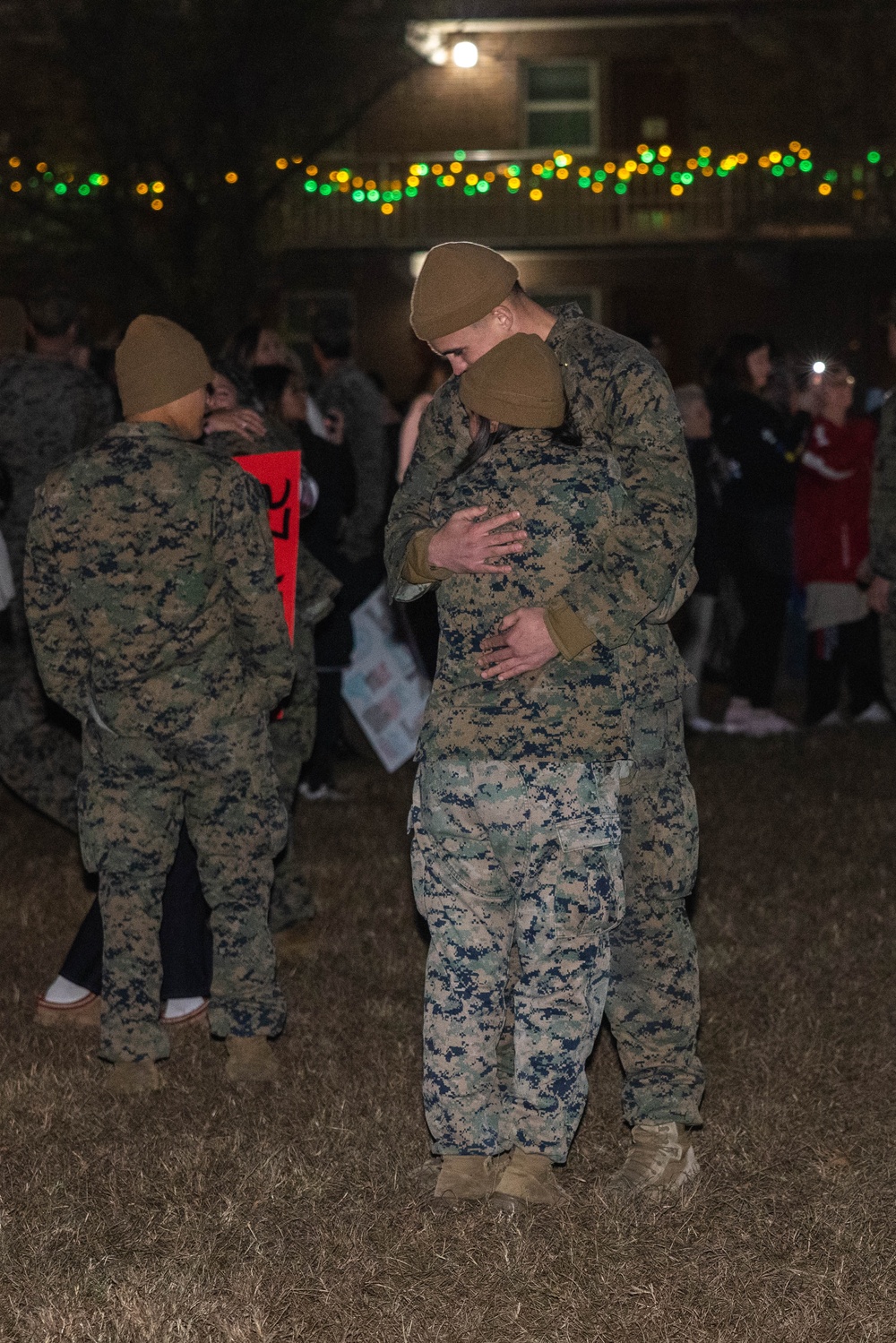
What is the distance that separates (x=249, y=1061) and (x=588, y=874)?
1616 millimetres

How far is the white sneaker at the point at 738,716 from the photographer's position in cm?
1052

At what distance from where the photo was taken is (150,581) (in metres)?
4.50

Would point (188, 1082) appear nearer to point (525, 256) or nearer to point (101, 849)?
point (101, 849)

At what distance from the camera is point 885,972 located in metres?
5.80

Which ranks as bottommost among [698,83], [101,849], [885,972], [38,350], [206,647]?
[885,972]

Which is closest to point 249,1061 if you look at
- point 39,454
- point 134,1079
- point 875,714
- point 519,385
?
point 134,1079

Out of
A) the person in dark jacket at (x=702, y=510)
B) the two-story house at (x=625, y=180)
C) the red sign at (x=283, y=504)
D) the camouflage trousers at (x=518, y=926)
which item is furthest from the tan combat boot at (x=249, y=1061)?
the two-story house at (x=625, y=180)

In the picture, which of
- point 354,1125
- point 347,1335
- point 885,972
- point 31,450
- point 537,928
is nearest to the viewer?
point 347,1335

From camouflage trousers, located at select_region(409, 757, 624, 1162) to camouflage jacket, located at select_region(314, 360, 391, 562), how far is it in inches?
189

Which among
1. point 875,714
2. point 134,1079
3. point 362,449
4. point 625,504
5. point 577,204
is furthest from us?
point 577,204

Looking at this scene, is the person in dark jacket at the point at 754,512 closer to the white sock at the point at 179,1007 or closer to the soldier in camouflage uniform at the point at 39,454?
the soldier in camouflage uniform at the point at 39,454

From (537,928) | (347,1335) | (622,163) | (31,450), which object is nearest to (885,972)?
(537,928)

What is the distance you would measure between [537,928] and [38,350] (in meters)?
4.64

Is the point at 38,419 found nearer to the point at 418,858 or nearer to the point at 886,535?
the point at 886,535
